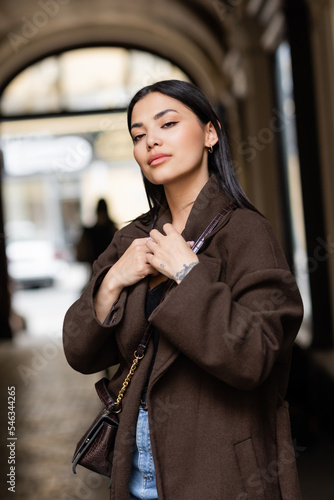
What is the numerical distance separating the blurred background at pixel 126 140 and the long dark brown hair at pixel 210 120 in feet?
7.44

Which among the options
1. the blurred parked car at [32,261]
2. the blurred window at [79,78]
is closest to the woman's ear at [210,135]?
the blurred window at [79,78]

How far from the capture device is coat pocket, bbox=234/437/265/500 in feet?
4.90

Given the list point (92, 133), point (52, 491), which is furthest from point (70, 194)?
point (52, 491)

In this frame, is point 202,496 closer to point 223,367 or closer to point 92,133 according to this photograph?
point 223,367

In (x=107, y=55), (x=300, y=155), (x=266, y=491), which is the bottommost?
(x=266, y=491)

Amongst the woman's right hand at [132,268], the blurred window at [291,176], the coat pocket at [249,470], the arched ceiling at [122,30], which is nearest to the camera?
the coat pocket at [249,470]

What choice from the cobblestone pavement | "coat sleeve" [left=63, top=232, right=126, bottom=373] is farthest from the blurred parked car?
"coat sleeve" [left=63, top=232, right=126, bottom=373]

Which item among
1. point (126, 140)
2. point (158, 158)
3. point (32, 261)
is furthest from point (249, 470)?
point (32, 261)

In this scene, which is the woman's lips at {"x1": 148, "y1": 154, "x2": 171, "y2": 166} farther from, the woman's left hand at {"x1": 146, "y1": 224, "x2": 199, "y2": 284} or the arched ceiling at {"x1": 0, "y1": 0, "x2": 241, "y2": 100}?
the arched ceiling at {"x1": 0, "y1": 0, "x2": 241, "y2": 100}

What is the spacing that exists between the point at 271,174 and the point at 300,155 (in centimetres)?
200

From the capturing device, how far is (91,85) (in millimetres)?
12109

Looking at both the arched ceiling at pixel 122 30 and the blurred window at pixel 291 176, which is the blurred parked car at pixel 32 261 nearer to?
the arched ceiling at pixel 122 30

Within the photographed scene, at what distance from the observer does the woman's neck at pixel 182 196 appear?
170cm

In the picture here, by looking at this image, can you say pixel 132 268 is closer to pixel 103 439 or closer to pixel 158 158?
pixel 158 158
